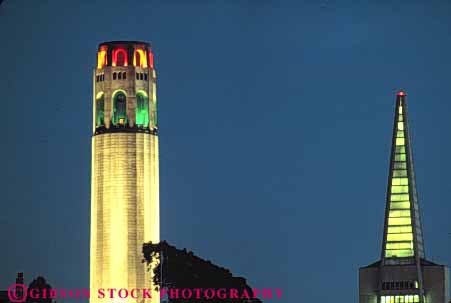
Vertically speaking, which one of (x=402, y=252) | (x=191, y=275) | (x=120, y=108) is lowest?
(x=191, y=275)

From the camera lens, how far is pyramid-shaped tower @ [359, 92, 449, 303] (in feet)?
519

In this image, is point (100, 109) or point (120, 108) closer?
point (120, 108)

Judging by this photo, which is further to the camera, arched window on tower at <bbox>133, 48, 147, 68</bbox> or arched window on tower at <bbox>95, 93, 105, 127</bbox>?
arched window on tower at <bbox>133, 48, 147, 68</bbox>

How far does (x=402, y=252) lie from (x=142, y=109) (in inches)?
1040

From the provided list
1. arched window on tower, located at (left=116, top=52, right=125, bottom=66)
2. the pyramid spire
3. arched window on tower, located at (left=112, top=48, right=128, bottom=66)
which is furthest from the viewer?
the pyramid spire

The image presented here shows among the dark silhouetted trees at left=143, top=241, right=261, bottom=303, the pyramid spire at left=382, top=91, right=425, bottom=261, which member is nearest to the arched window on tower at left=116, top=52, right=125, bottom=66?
the pyramid spire at left=382, top=91, right=425, bottom=261

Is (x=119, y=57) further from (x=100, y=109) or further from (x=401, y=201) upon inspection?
(x=401, y=201)

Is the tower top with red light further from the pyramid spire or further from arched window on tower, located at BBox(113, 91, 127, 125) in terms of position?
the pyramid spire

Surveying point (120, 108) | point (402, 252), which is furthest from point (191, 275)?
point (402, 252)

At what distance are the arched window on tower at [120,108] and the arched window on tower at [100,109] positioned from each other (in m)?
→ 1.00

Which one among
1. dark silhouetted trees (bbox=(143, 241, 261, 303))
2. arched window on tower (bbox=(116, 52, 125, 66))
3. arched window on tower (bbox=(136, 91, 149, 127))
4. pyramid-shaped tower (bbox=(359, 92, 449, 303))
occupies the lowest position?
dark silhouetted trees (bbox=(143, 241, 261, 303))

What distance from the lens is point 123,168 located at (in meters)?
151

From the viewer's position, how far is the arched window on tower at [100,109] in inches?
6043

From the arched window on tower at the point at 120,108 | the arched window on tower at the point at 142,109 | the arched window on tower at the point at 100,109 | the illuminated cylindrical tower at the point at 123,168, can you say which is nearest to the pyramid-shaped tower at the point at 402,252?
the illuminated cylindrical tower at the point at 123,168
